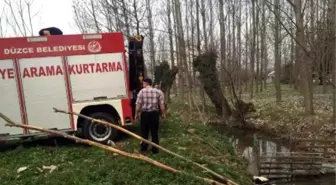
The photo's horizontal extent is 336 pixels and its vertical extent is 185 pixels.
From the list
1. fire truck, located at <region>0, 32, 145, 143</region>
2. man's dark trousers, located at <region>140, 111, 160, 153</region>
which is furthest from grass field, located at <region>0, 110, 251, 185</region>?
fire truck, located at <region>0, 32, 145, 143</region>

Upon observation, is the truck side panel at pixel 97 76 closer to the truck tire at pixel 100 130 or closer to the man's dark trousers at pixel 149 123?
the truck tire at pixel 100 130

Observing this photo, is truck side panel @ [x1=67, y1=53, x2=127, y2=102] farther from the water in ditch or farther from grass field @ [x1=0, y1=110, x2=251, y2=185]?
the water in ditch

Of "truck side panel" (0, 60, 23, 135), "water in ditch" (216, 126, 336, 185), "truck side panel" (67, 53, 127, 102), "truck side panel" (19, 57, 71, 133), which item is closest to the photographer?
"truck side panel" (0, 60, 23, 135)

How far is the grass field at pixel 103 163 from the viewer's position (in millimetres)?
7438

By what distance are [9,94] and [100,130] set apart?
2.72m

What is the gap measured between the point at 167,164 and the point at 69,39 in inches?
189

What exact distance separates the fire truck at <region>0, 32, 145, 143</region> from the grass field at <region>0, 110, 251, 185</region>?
0.75 m

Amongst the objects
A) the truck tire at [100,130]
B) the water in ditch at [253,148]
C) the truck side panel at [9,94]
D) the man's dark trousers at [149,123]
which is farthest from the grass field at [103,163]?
the water in ditch at [253,148]

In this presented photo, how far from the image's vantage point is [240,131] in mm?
23109

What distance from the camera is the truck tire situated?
425 inches

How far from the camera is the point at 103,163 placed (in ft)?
27.6

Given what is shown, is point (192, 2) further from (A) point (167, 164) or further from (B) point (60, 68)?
(A) point (167, 164)

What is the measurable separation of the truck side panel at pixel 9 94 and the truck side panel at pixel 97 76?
1536 mm

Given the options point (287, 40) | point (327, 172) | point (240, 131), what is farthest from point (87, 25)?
point (327, 172)
